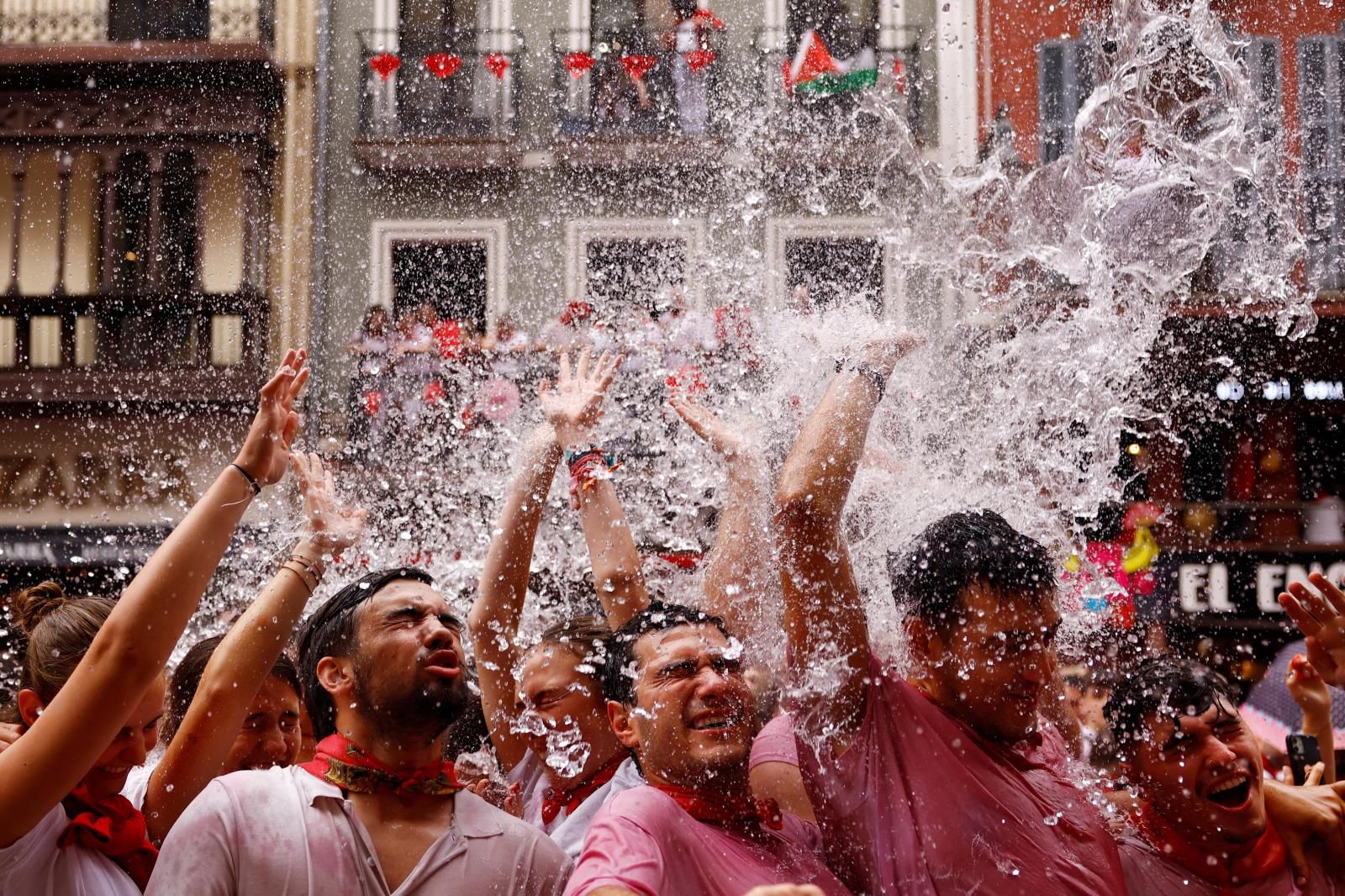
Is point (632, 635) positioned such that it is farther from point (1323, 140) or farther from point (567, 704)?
point (1323, 140)

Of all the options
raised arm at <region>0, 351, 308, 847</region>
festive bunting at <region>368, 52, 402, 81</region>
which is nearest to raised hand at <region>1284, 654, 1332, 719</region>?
raised arm at <region>0, 351, 308, 847</region>

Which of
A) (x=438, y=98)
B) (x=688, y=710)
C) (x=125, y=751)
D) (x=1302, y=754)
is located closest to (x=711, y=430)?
(x=688, y=710)

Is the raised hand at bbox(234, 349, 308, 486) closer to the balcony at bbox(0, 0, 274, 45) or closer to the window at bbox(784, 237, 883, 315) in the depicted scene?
the window at bbox(784, 237, 883, 315)

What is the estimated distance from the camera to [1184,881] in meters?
2.26

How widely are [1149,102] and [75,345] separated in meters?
10.4

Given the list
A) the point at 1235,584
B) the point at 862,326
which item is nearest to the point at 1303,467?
the point at 1235,584

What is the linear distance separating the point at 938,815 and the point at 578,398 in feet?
5.03

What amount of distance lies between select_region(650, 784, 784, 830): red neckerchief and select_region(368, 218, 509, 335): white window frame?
1043cm

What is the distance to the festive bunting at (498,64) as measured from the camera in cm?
1248

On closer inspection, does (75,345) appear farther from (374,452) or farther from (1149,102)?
(1149,102)

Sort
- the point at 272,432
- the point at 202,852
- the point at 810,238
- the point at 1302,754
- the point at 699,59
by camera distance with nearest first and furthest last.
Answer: the point at 202,852 → the point at 272,432 → the point at 1302,754 → the point at 810,238 → the point at 699,59

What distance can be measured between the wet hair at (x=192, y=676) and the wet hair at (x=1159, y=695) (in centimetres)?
177

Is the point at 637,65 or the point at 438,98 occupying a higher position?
the point at 637,65

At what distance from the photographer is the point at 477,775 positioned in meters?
3.00
